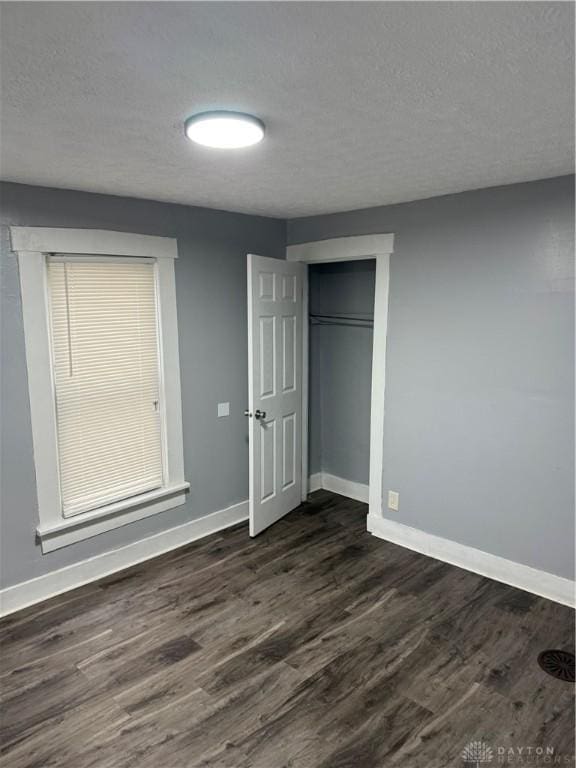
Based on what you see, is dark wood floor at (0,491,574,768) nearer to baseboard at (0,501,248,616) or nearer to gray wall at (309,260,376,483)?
baseboard at (0,501,248,616)

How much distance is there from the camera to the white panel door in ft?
12.1

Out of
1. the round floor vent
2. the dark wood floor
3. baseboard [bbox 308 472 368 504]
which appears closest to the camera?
the dark wood floor

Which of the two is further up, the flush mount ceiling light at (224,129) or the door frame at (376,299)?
the flush mount ceiling light at (224,129)

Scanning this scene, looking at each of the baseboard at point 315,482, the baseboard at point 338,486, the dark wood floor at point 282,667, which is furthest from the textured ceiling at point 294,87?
the baseboard at point 315,482

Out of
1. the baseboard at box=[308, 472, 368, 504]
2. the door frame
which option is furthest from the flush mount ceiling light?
the baseboard at box=[308, 472, 368, 504]

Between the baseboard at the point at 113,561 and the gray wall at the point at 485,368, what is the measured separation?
1321 mm

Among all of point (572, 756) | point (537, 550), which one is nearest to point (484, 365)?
point (537, 550)

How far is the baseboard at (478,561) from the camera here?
9.81 ft

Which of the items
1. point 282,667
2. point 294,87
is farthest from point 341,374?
point 294,87

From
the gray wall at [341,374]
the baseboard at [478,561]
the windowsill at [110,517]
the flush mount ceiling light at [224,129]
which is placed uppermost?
the flush mount ceiling light at [224,129]

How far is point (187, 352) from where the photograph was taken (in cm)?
364

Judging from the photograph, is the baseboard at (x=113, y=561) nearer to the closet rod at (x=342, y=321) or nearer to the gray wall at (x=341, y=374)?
the gray wall at (x=341, y=374)

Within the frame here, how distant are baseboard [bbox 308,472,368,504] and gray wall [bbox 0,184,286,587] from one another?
0.86 m

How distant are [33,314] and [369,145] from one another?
79.0 inches
